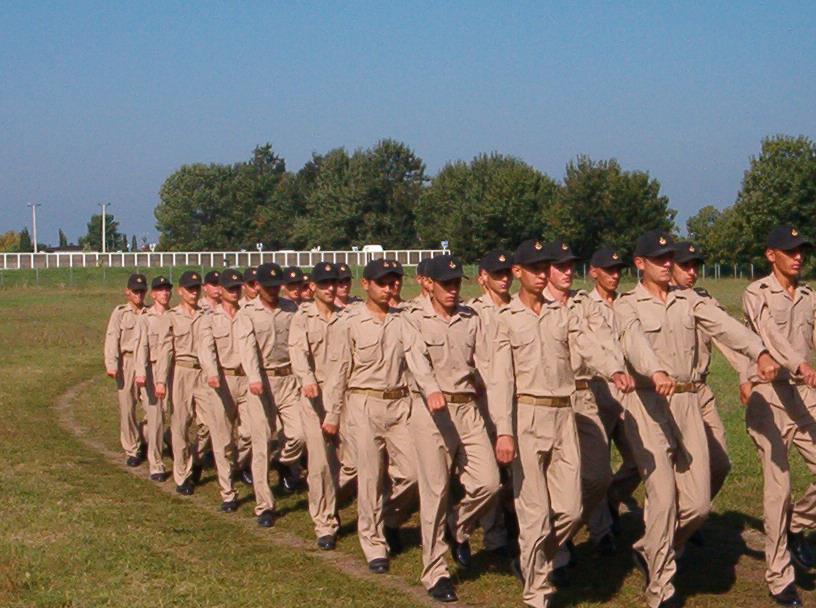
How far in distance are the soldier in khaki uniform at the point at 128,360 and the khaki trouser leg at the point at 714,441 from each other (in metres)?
8.48

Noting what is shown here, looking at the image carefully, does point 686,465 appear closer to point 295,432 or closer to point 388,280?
point 388,280

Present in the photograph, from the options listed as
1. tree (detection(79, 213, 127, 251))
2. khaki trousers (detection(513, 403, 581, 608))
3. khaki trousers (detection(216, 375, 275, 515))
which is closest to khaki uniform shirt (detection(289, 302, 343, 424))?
khaki trousers (detection(216, 375, 275, 515))

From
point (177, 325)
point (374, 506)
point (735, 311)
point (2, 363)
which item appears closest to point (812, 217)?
point (735, 311)

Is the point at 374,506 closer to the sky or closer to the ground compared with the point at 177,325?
closer to the ground

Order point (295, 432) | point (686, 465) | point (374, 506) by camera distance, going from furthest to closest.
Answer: point (295, 432) → point (374, 506) → point (686, 465)

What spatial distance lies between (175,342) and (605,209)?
5571cm

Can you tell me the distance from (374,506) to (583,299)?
2356 millimetres

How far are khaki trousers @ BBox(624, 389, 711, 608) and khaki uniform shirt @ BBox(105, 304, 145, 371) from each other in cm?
898

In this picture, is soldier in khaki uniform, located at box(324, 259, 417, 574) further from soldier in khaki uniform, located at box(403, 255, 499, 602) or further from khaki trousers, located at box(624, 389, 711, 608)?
khaki trousers, located at box(624, 389, 711, 608)

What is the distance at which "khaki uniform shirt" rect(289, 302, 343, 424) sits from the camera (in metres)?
10.8

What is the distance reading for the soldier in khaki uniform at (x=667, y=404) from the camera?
334 inches

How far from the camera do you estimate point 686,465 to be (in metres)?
8.71

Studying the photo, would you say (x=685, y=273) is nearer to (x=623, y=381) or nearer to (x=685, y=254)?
(x=685, y=254)

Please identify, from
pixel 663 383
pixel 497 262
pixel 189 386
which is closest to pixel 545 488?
pixel 663 383
